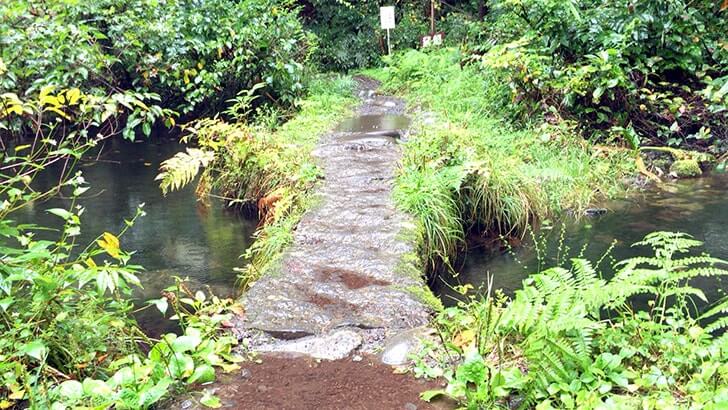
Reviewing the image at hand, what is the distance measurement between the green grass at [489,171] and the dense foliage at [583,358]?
1812mm

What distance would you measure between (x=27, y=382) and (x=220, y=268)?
10.2 feet

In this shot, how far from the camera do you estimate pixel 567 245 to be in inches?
218

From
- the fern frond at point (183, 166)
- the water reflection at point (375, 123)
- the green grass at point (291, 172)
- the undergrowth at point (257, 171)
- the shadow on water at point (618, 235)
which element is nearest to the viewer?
the green grass at point (291, 172)

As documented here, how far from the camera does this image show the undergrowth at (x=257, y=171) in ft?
18.0

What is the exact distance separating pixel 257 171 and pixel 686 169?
5198 mm

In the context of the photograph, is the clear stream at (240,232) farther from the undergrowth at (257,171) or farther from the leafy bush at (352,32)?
the leafy bush at (352,32)

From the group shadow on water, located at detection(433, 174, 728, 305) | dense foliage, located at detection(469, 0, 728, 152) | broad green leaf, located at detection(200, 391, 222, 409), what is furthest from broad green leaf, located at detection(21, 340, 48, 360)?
dense foliage, located at detection(469, 0, 728, 152)

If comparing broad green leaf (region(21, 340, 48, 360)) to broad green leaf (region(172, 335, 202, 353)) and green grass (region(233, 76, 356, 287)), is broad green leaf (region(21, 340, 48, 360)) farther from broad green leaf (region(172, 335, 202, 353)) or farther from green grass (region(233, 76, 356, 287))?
green grass (region(233, 76, 356, 287))

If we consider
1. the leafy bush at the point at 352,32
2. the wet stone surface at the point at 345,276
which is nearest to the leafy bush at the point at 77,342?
the wet stone surface at the point at 345,276

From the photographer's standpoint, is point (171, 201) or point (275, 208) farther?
point (171, 201)

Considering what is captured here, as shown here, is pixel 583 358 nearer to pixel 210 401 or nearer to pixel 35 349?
pixel 210 401

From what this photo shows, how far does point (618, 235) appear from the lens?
18.7 feet

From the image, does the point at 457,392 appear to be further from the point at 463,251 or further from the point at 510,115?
the point at 510,115

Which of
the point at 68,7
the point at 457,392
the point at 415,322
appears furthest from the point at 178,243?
the point at 68,7
